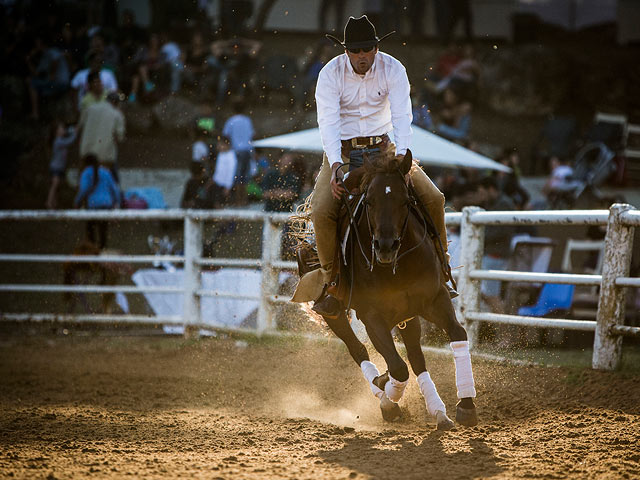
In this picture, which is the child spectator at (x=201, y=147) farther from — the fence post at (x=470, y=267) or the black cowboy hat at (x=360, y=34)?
the black cowboy hat at (x=360, y=34)

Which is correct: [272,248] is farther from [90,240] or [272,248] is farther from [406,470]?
[406,470]

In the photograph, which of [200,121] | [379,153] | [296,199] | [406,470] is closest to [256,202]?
[200,121]

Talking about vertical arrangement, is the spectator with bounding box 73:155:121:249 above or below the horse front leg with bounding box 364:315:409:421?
above

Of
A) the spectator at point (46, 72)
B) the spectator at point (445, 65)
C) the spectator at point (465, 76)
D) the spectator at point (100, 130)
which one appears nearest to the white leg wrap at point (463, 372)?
the spectator at point (100, 130)

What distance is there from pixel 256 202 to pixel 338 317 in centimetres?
811

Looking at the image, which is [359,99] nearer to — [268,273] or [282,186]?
[268,273]

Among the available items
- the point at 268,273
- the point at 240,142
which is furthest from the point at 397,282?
the point at 240,142

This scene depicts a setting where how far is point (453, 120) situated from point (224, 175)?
479 centimetres

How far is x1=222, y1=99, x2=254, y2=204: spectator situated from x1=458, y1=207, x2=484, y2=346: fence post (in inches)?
261

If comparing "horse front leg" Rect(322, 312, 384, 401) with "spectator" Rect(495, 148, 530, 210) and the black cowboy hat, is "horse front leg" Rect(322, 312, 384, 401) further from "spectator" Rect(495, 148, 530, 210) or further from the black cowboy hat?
"spectator" Rect(495, 148, 530, 210)

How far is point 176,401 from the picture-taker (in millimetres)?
7250

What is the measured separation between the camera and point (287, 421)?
607 centimetres

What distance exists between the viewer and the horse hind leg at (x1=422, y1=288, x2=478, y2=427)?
18.5 ft

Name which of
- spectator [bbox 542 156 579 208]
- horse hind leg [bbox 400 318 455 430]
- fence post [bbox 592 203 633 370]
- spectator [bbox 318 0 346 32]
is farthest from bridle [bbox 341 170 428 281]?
→ spectator [bbox 318 0 346 32]
